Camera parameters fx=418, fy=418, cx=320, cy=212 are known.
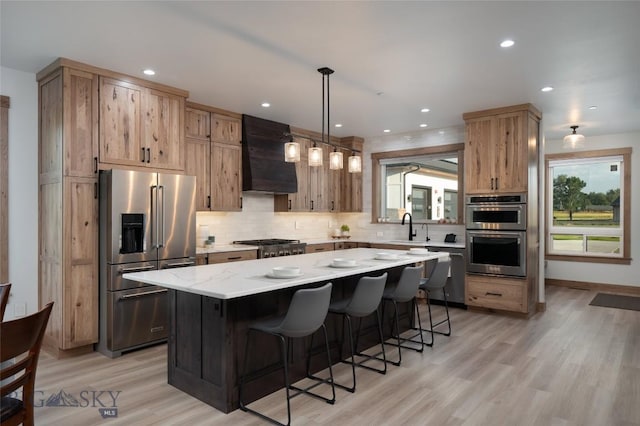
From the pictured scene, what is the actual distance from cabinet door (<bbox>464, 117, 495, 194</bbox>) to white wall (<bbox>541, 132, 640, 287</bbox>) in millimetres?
3174

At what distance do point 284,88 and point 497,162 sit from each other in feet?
9.73

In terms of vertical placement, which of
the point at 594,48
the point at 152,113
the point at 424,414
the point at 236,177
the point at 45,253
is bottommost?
the point at 424,414

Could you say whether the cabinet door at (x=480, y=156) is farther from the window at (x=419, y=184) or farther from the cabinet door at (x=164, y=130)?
the cabinet door at (x=164, y=130)

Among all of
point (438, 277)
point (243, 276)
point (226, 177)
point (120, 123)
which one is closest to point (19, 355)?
point (243, 276)

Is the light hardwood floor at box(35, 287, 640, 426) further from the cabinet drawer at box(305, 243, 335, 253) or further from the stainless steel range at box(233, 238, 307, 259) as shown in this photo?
the cabinet drawer at box(305, 243, 335, 253)

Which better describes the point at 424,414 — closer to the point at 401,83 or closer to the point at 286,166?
the point at 401,83

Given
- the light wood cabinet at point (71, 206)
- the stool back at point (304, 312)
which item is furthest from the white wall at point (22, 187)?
the stool back at point (304, 312)

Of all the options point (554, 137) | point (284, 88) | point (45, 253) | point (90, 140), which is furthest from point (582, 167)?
point (45, 253)

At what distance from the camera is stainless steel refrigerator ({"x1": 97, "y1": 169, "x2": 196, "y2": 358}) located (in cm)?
394

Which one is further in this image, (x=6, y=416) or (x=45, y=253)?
(x=45, y=253)

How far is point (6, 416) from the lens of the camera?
5.76ft

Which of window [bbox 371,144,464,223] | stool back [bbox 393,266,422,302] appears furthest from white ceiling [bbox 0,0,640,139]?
stool back [bbox 393,266,422,302]

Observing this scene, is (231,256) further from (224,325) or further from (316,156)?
(224,325)

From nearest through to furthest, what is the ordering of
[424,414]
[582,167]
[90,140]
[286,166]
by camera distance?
[424,414]
[90,140]
[286,166]
[582,167]
